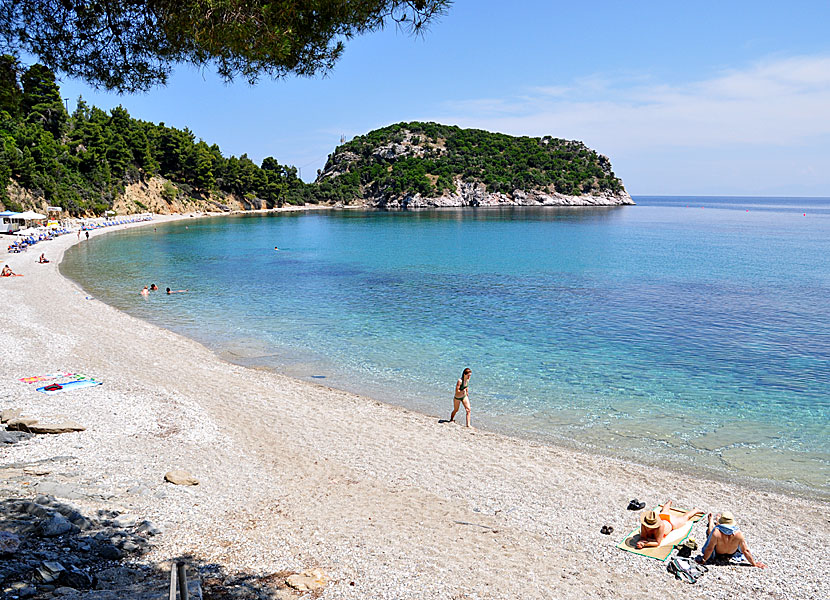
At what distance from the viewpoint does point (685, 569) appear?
24.8 feet

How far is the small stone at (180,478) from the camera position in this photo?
30.7 ft

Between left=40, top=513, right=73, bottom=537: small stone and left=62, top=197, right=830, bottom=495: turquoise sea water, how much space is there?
9060 millimetres

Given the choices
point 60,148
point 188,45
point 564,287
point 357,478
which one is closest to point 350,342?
point 357,478

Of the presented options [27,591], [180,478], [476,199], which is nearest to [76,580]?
[27,591]

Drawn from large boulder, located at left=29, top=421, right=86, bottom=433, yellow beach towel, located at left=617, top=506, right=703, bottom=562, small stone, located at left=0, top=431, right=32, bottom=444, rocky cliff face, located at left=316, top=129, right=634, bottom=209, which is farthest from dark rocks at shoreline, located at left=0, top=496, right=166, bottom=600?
rocky cliff face, located at left=316, top=129, right=634, bottom=209

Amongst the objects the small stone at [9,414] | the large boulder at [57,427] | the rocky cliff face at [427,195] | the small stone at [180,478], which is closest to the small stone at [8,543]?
the small stone at [180,478]

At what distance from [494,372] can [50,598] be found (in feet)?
46.5

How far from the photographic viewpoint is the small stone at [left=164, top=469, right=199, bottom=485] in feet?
30.7

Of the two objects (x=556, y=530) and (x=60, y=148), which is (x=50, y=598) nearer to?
(x=556, y=530)

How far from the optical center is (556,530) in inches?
340

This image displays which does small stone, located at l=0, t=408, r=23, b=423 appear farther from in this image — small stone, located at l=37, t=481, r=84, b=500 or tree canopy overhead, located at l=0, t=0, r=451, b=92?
tree canopy overhead, located at l=0, t=0, r=451, b=92

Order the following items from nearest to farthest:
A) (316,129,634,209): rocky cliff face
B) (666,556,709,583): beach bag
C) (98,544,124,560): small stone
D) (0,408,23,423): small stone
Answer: (98,544,124,560): small stone
(666,556,709,583): beach bag
(0,408,23,423): small stone
(316,129,634,209): rocky cliff face

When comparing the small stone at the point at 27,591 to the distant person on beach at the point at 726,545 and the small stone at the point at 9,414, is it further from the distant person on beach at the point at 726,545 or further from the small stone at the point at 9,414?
the distant person on beach at the point at 726,545

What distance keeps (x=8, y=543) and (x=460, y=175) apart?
582 ft
